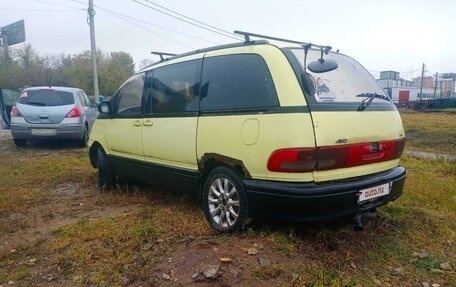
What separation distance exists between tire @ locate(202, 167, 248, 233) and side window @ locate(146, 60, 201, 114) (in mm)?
796

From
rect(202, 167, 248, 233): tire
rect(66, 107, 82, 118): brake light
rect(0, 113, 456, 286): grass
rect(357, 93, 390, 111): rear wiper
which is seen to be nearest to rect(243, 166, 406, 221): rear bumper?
rect(202, 167, 248, 233): tire

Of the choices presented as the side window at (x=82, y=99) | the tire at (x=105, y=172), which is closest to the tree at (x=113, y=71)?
the side window at (x=82, y=99)

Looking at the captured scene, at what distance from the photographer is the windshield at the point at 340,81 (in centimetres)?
336

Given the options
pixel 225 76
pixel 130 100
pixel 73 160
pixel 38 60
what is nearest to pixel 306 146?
pixel 225 76

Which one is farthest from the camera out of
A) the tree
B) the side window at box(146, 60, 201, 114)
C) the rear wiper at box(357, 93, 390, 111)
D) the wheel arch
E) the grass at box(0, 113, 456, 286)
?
the tree

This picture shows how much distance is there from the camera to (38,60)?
4819cm

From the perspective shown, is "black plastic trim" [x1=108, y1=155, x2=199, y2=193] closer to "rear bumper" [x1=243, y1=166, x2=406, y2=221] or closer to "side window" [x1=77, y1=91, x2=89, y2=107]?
"rear bumper" [x1=243, y1=166, x2=406, y2=221]

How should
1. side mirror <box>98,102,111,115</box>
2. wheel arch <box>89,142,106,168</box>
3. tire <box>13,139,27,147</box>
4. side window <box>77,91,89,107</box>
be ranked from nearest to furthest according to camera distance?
side mirror <box>98,102,111,115</box> → wheel arch <box>89,142,106,168</box> → tire <box>13,139,27,147</box> → side window <box>77,91,89,107</box>

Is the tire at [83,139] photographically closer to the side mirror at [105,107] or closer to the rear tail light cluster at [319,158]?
the side mirror at [105,107]

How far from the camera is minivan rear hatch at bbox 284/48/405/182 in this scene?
10.4ft

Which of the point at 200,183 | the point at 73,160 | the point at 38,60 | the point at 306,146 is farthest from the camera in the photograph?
the point at 38,60

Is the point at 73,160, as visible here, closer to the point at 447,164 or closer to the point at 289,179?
the point at 289,179

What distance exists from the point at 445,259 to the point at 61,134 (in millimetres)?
8894

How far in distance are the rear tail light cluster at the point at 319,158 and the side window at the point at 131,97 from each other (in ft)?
7.96
